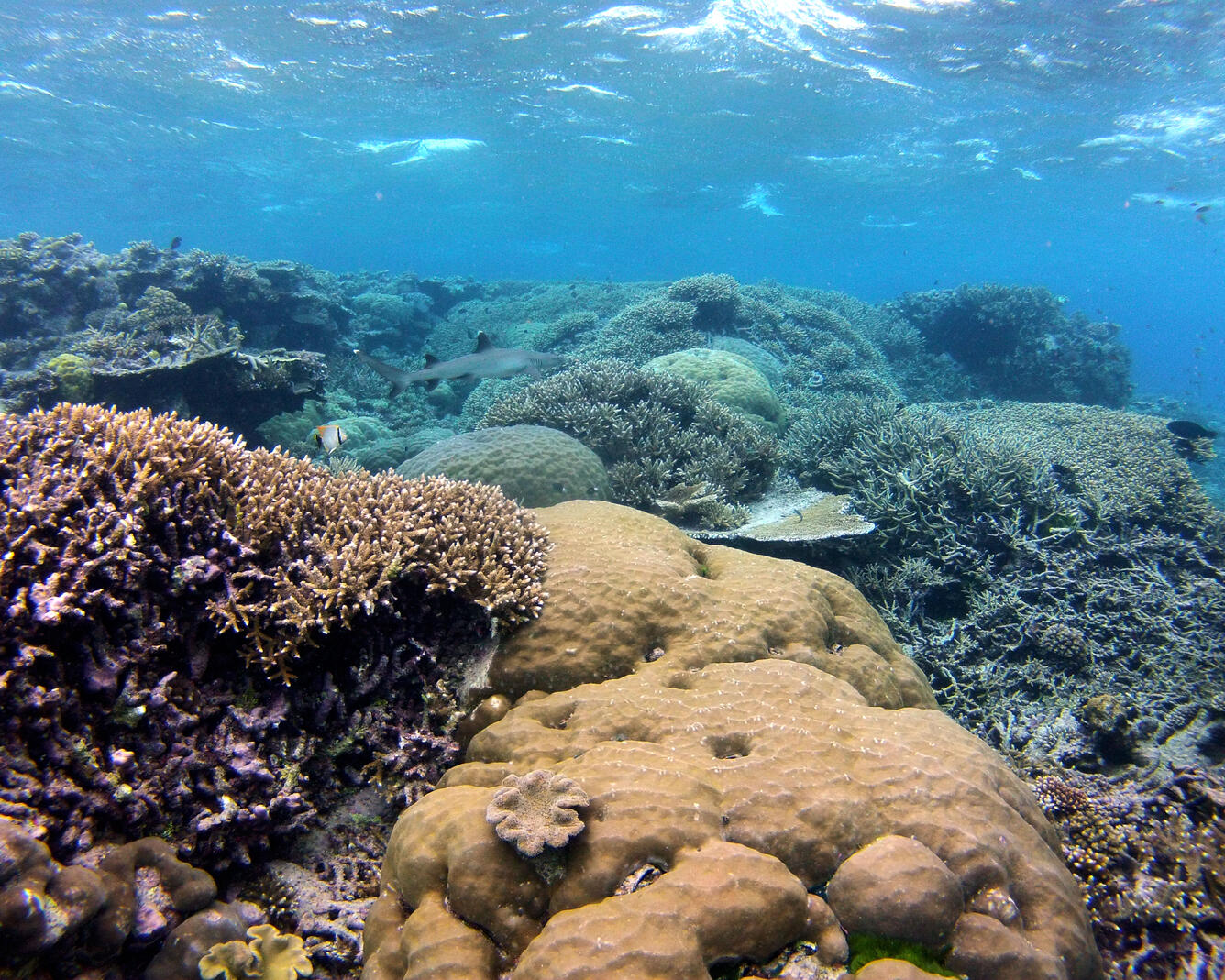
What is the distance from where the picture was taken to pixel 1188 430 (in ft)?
33.2

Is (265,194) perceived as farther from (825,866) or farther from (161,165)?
(825,866)

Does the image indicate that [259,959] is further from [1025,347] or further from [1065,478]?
[1025,347]

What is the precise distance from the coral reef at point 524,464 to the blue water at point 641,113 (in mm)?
21307

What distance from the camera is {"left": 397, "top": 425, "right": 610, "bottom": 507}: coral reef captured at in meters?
6.51

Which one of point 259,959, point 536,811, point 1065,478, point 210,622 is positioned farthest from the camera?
point 1065,478

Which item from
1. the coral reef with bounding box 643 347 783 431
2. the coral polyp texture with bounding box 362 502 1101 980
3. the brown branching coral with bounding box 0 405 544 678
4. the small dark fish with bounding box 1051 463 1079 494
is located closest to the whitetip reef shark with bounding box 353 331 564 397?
the coral reef with bounding box 643 347 783 431

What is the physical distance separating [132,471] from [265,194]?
205 feet

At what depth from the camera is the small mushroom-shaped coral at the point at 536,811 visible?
2.33 m

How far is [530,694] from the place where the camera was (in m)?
3.52

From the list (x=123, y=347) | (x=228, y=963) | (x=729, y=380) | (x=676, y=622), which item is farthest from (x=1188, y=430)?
(x=123, y=347)

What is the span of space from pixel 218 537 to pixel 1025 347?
2270 cm

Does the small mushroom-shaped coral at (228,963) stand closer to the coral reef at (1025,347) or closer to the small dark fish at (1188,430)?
the small dark fish at (1188,430)

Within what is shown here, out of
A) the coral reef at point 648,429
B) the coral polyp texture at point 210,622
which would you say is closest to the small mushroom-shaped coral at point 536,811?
the coral polyp texture at point 210,622

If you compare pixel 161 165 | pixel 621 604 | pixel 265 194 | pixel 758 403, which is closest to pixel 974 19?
pixel 758 403
